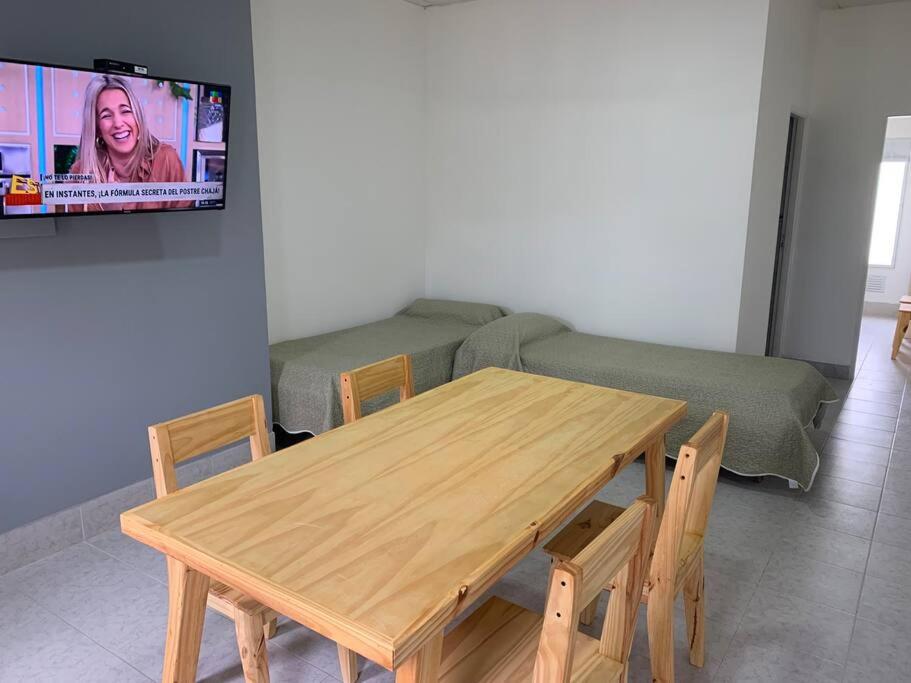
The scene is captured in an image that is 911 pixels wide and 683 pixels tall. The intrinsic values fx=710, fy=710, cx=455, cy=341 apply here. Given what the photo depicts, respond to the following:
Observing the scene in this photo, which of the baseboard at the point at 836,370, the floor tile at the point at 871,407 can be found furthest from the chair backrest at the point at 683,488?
the baseboard at the point at 836,370

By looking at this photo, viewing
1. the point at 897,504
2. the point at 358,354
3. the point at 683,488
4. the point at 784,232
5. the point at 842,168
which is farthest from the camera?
the point at 784,232

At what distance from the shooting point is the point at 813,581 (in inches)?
99.2

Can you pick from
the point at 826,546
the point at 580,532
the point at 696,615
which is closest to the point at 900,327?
the point at 826,546

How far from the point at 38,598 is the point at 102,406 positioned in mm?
697

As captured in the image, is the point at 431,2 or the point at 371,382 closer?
the point at 371,382

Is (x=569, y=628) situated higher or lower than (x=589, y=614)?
higher

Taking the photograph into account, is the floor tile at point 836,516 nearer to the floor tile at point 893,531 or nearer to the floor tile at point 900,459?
A: the floor tile at point 893,531

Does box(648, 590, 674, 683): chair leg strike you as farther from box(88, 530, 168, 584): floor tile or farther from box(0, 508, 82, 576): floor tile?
box(0, 508, 82, 576): floor tile

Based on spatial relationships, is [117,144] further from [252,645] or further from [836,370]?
[836,370]

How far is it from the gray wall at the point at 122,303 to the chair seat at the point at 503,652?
1.78 metres

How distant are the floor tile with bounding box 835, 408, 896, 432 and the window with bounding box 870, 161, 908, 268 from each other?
4412 mm

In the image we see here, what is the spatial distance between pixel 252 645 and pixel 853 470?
3002mm

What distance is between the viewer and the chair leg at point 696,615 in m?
2.01

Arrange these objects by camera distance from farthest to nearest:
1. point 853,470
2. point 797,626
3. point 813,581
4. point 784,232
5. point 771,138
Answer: point 784,232
point 771,138
point 853,470
point 813,581
point 797,626
